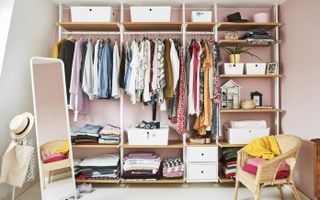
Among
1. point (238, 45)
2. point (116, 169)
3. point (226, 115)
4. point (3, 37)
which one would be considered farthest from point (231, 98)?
point (3, 37)

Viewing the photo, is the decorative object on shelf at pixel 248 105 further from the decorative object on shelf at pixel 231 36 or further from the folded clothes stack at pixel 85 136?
the folded clothes stack at pixel 85 136

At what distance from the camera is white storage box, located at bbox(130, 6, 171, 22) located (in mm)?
2869

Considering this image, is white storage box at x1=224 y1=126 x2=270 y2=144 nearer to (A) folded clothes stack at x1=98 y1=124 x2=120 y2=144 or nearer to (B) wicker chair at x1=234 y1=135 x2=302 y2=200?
(B) wicker chair at x1=234 y1=135 x2=302 y2=200

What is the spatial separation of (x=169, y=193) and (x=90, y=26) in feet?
7.67

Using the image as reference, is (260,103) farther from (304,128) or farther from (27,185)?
(27,185)

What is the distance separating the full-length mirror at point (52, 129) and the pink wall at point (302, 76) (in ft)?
8.57

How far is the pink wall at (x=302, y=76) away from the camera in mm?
2414

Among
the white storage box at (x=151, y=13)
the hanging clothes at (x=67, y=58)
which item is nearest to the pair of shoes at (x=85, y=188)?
the hanging clothes at (x=67, y=58)

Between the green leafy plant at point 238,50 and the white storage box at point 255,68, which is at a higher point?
the green leafy plant at point 238,50

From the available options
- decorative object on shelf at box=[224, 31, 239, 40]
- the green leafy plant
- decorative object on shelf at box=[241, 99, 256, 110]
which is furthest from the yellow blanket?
decorative object on shelf at box=[224, 31, 239, 40]

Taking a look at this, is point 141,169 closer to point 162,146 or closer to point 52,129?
point 162,146

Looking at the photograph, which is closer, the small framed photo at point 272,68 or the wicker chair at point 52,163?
the wicker chair at point 52,163

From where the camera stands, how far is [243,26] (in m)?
3.04

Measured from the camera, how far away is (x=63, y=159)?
2561 millimetres
